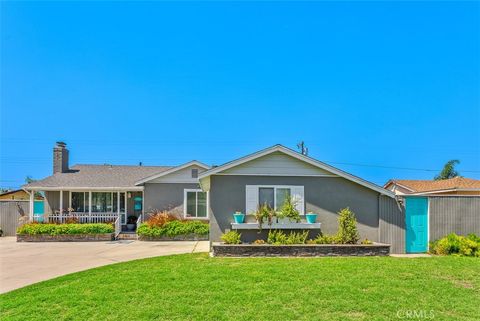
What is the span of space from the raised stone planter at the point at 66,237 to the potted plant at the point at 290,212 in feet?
31.4

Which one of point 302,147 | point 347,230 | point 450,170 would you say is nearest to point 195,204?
point 347,230

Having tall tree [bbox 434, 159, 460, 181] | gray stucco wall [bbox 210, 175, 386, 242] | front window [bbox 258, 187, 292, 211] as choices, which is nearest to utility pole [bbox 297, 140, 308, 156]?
gray stucco wall [bbox 210, 175, 386, 242]

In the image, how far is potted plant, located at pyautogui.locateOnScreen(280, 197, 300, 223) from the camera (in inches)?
454

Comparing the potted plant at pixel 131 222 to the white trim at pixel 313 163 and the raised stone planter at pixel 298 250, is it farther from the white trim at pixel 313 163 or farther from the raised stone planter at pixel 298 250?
the raised stone planter at pixel 298 250

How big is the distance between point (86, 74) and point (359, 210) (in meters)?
17.3

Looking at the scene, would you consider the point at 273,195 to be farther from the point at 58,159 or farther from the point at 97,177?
the point at 58,159

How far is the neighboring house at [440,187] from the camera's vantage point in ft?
65.1

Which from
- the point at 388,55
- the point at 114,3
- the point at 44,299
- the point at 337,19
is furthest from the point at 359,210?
the point at 388,55

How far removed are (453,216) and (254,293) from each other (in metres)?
9.95

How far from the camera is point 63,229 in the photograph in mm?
15852

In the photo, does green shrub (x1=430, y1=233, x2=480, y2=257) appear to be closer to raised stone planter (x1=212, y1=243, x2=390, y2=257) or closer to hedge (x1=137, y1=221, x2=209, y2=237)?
raised stone planter (x1=212, y1=243, x2=390, y2=257)

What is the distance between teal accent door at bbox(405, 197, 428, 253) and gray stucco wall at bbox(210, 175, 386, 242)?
3.65 ft

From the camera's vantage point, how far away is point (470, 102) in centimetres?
2709

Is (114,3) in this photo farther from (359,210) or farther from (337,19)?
(359,210)
